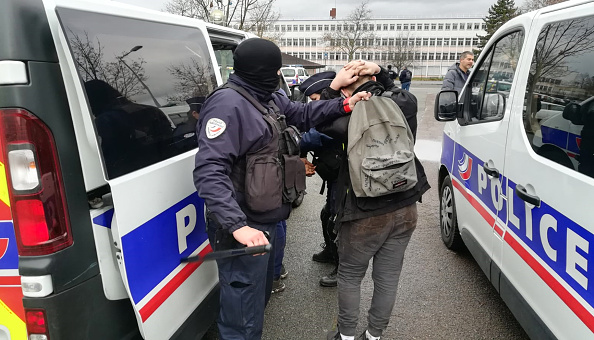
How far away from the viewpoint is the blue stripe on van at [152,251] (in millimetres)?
1555

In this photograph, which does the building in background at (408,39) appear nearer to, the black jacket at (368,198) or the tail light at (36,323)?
the black jacket at (368,198)

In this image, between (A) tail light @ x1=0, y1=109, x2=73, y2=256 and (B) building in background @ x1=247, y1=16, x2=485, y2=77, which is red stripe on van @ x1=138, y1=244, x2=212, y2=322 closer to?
(A) tail light @ x1=0, y1=109, x2=73, y2=256

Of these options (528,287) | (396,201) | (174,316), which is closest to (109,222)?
(174,316)

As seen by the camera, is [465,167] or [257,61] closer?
[257,61]

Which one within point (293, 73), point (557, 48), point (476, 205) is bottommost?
point (476, 205)

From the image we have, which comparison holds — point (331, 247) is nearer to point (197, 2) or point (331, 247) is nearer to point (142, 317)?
point (142, 317)

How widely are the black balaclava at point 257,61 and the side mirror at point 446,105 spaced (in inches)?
67.5

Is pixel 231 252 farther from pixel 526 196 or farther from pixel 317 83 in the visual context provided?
pixel 526 196

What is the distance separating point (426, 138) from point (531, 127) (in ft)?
→ 25.4

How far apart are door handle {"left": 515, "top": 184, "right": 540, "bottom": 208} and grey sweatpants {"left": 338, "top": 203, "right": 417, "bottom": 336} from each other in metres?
0.52

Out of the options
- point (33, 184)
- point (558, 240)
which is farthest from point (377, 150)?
point (33, 184)

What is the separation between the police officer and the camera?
1.69m

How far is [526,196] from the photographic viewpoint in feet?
6.54

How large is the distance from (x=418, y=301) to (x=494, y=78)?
1.71m
